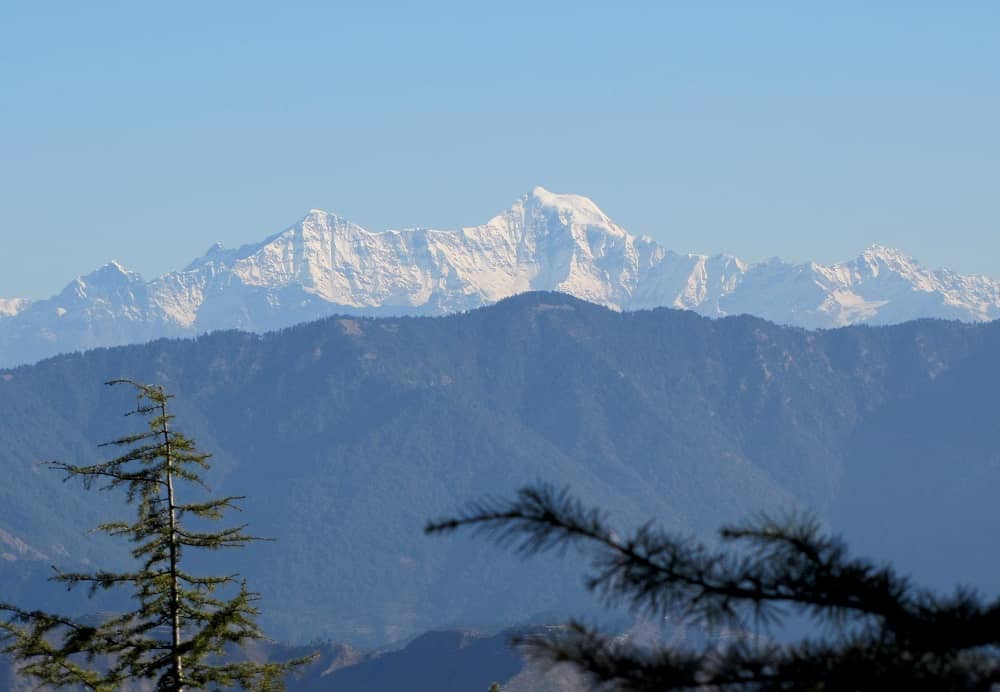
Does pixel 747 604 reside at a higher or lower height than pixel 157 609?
lower

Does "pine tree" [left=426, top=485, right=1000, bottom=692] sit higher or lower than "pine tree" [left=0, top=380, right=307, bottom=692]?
lower

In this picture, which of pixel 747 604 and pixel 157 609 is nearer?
pixel 747 604

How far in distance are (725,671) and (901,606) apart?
147 cm

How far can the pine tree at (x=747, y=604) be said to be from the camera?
1212 cm

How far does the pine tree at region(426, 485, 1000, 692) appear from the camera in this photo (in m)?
12.1

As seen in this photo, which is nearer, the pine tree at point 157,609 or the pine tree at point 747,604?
the pine tree at point 747,604

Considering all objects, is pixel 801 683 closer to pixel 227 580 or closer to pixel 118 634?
pixel 118 634

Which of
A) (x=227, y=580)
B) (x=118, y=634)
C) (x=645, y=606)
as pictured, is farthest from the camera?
(x=227, y=580)

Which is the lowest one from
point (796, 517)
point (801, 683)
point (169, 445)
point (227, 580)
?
point (801, 683)

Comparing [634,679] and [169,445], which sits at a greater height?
[169,445]

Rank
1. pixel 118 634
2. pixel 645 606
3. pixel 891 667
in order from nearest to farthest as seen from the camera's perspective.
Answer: pixel 891 667
pixel 645 606
pixel 118 634

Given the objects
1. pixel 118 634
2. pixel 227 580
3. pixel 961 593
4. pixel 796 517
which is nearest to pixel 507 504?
pixel 796 517

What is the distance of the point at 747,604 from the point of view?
498 inches

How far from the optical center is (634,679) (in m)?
12.3
